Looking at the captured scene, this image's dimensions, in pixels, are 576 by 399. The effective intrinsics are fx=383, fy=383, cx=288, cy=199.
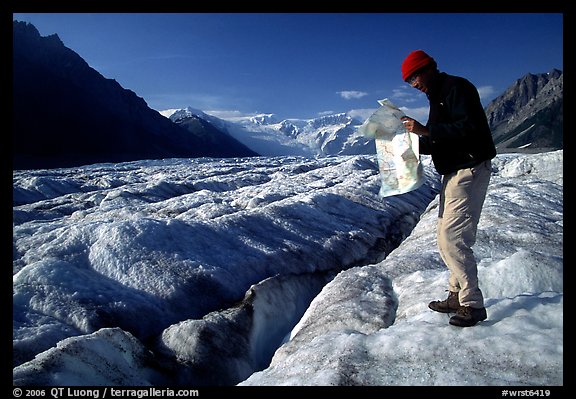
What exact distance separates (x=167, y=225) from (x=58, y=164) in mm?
119554

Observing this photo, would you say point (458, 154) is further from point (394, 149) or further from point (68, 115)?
point (68, 115)

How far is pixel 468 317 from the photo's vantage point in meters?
4.71

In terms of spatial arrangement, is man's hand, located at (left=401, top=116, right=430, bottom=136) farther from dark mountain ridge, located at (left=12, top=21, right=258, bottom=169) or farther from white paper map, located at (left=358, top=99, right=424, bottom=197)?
dark mountain ridge, located at (left=12, top=21, right=258, bottom=169)

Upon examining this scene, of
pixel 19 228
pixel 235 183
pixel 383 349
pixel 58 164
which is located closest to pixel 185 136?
pixel 58 164

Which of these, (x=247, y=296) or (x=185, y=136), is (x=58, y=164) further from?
(x=247, y=296)

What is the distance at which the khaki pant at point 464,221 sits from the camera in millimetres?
4578

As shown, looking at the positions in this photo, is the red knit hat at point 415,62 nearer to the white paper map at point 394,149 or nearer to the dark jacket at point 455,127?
the dark jacket at point 455,127

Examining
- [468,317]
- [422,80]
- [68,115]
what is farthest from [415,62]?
[68,115]

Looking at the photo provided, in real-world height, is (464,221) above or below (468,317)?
above

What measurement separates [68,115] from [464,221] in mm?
159309

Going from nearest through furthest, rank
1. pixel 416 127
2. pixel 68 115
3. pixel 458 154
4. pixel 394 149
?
pixel 458 154 → pixel 416 127 → pixel 394 149 → pixel 68 115

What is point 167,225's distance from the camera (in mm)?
13992

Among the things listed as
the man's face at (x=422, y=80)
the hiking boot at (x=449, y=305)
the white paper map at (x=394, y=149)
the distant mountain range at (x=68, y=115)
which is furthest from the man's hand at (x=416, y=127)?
the distant mountain range at (x=68, y=115)
